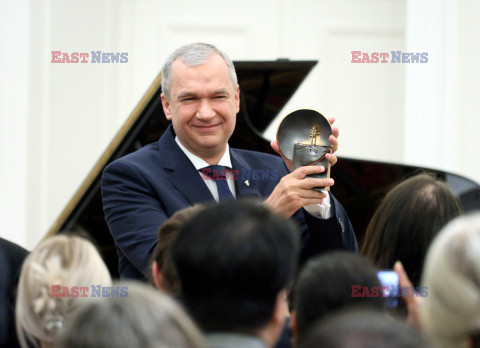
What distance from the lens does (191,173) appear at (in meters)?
2.54

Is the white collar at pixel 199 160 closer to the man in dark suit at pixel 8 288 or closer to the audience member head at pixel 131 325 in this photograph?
the man in dark suit at pixel 8 288

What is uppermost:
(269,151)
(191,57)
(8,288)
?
(191,57)

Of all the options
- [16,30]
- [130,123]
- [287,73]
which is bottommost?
[130,123]

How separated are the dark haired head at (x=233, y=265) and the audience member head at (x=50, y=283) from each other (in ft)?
0.95

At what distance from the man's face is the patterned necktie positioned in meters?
0.04

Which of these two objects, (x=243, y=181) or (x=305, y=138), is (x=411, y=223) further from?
(x=243, y=181)

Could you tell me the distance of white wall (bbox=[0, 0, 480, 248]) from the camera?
15.5 ft

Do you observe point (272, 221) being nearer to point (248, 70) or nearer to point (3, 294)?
point (3, 294)

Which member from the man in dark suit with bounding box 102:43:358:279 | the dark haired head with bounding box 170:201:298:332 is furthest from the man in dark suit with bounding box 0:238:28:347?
the dark haired head with bounding box 170:201:298:332

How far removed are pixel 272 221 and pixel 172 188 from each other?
1.21 metres

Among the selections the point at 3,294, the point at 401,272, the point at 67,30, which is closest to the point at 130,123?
the point at 3,294

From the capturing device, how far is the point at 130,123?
299 cm

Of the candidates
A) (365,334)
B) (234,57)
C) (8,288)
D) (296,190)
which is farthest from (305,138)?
(234,57)

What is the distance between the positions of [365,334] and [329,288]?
1.37 feet
